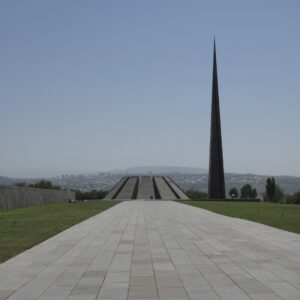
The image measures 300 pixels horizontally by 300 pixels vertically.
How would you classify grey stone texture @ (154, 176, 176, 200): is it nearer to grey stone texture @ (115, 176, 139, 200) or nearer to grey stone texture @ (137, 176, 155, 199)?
grey stone texture @ (137, 176, 155, 199)

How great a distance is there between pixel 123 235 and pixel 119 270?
545 cm

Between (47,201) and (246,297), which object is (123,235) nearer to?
(246,297)

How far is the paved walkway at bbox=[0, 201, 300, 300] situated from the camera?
18.8 ft

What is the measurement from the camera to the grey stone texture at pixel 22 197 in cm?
2997

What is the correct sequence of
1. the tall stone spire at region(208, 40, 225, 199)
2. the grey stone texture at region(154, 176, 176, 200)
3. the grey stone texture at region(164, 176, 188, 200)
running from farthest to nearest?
1. the grey stone texture at region(154, 176, 176, 200)
2. the grey stone texture at region(164, 176, 188, 200)
3. the tall stone spire at region(208, 40, 225, 199)

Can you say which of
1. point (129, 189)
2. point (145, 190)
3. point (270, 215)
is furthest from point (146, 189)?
point (270, 215)

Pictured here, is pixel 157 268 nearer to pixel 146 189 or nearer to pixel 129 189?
pixel 146 189

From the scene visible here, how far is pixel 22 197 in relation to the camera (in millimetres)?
35125

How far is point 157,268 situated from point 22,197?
29554mm

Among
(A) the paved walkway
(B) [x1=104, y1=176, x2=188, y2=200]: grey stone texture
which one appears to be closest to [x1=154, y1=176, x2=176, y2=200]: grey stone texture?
(B) [x1=104, y1=176, x2=188, y2=200]: grey stone texture

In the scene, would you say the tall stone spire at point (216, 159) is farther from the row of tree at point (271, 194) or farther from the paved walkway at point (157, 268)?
the paved walkway at point (157, 268)

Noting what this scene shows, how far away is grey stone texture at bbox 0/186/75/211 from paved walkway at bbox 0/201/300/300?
19.2 metres

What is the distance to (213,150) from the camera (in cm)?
5406

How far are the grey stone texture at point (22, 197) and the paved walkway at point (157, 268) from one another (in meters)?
19.2
